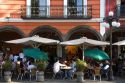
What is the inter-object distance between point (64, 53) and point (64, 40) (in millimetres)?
1773

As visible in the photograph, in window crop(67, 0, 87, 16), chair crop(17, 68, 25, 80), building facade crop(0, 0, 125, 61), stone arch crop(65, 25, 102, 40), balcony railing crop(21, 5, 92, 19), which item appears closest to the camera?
chair crop(17, 68, 25, 80)

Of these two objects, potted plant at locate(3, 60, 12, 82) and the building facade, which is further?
the building facade

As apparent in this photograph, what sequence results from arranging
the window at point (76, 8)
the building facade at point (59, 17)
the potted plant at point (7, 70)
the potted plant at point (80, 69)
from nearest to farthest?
the potted plant at point (7, 70) → the potted plant at point (80, 69) → the building facade at point (59, 17) → the window at point (76, 8)

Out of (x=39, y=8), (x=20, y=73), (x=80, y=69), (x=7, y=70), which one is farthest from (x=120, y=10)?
(x=7, y=70)

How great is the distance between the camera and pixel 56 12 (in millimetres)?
34969

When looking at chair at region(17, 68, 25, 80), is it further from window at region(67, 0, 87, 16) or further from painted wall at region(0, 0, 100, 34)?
window at region(67, 0, 87, 16)

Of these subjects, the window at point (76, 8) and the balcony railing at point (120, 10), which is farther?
the window at point (76, 8)

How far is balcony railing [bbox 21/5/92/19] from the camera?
3475cm

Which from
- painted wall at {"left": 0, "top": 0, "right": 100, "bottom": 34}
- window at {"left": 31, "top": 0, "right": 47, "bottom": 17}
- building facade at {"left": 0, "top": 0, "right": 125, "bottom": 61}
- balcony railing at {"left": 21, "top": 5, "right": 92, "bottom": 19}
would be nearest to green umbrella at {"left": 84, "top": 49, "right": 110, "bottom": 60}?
building facade at {"left": 0, "top": 0, "right": 125, "bottom": 61}

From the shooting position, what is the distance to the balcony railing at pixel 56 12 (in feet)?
114

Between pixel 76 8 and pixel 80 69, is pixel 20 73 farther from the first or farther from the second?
pixel 76 8

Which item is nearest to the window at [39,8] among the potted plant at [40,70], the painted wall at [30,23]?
the painted wall at [30,23]

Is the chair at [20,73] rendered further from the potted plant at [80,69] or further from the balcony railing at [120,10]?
the balcony railing at [120,10]

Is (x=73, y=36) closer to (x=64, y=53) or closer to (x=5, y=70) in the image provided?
(x=64, y=53)
